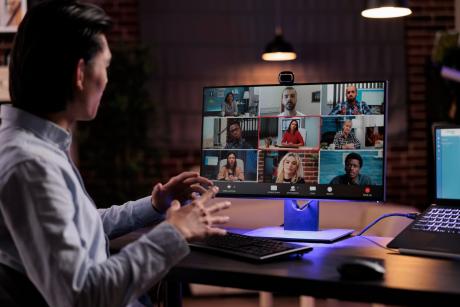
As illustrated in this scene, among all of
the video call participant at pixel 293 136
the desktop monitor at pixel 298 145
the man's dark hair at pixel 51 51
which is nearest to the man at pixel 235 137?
the desktop monitor at pixel 298 145

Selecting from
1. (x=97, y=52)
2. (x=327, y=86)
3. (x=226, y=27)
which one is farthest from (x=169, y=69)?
(x=97, y=52)

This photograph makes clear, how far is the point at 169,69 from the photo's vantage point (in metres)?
5.59

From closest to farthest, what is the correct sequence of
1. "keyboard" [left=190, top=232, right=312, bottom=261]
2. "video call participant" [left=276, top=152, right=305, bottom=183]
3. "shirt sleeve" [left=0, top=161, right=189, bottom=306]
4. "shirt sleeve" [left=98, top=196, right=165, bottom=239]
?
"shirt sleeve" [left=0, top=161, right=189, bottom=306], "keyboard" [left=190, top=232, right=312, bottom=261], "shirt sleeve" [left=98, top=196, right=165, bottom=239], "video call participant" [left=276, top=152, right=305, bottom=183]

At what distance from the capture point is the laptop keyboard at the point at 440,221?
5.39ft

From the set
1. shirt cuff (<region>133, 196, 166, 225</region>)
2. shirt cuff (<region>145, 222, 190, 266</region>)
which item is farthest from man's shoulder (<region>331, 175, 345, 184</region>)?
shirt cuff (<region>145, 222, 190, 266</region>)

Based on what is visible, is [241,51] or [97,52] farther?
[241,51]

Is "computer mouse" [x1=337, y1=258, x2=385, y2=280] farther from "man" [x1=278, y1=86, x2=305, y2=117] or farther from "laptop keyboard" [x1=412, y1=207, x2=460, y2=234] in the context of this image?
"man" [x1=278, y1=86, x2=305, y2=117]

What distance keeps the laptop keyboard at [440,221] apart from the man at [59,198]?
23.4 inches

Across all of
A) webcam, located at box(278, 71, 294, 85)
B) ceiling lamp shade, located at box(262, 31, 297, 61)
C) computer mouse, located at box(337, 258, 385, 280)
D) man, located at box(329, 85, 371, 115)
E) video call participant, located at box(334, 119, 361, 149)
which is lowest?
computer mouse, located at box(337, 258, 385, 280)

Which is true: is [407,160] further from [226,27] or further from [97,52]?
[97,52]

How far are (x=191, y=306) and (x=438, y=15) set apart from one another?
351cm

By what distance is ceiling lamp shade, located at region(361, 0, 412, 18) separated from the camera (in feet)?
8.59

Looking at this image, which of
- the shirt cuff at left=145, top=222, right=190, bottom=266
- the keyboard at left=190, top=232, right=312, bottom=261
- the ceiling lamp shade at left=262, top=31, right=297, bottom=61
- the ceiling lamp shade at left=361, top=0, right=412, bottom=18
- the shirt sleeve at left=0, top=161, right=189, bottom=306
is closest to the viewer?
the shirt sleeve at left=0, top=161, right=189, bottom=306

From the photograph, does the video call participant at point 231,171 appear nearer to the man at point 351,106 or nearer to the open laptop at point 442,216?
the man at point 351,106
